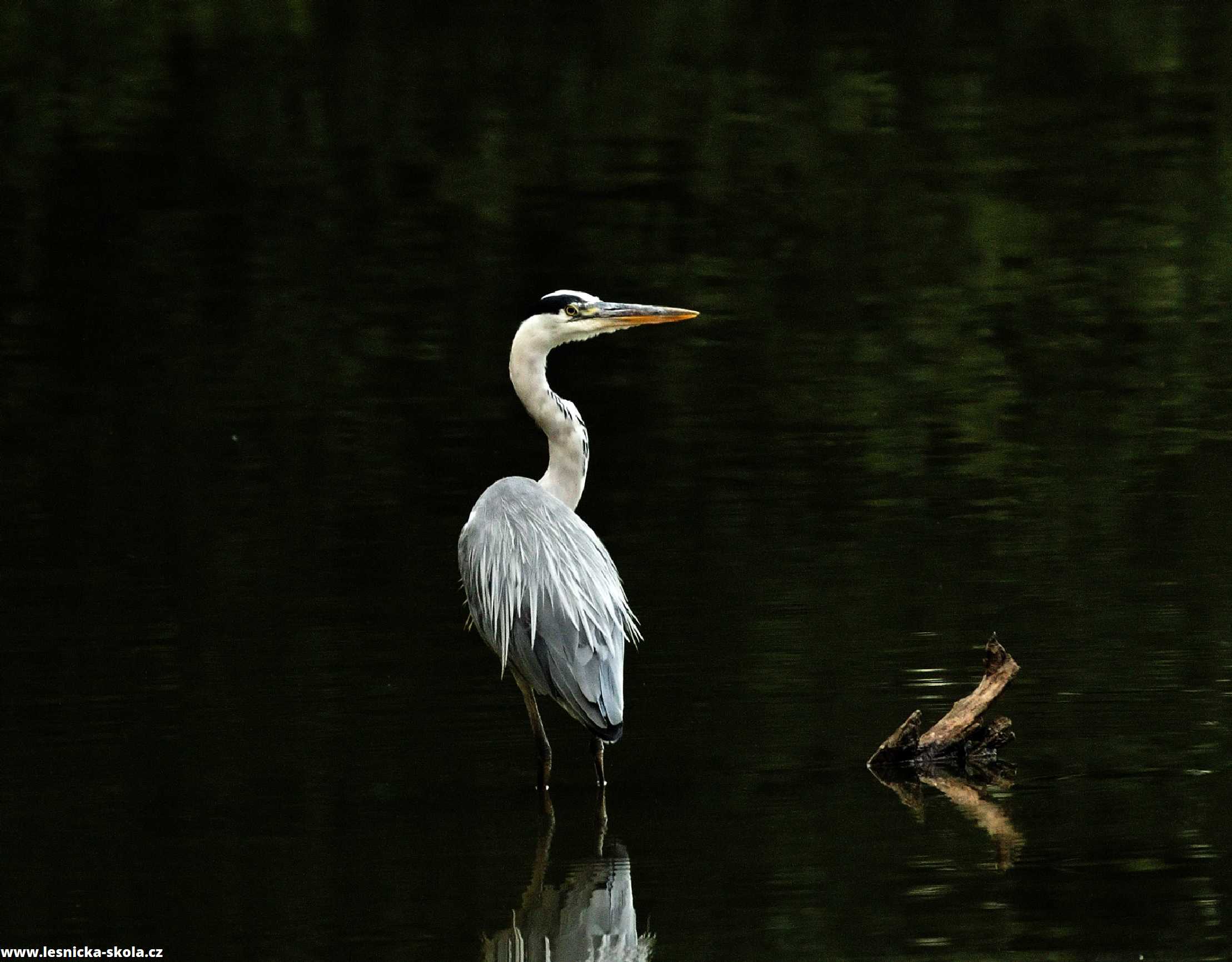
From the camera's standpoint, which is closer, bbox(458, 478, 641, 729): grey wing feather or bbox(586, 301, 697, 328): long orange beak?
bbox(458, 478, 641, 729): grey wing feather

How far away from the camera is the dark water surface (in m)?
6.54

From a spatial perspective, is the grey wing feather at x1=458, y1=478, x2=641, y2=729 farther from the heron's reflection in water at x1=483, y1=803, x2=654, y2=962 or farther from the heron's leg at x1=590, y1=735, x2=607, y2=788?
the heron's reflection in water at x1=483, y1=803, x2=654, y2=962

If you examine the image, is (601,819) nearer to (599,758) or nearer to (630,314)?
(599,758)

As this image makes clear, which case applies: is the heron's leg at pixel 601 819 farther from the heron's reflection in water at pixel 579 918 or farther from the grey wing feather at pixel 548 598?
the grey wing feather at pixel 548 598

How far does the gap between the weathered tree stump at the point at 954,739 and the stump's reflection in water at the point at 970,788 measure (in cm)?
3

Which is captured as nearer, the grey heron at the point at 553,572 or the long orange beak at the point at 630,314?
the grey heron at the point at 553,572

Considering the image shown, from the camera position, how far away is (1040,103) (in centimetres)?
2194

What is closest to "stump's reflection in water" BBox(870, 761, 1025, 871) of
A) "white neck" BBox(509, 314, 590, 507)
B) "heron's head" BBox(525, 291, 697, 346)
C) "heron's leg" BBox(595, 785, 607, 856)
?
"heron's leg" BBox(595, 785, 607, 856)

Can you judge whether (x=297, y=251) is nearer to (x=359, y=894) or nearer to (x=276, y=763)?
(x=276, y=763)

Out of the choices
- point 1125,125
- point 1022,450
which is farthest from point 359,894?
point 1125,125

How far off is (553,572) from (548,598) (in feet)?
0.31

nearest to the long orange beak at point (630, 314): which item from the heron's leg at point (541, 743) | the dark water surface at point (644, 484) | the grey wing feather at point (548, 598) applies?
the grey wing feather at point (548, 598)

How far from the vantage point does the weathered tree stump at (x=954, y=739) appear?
725cm

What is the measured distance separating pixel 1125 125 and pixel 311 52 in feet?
27.5
